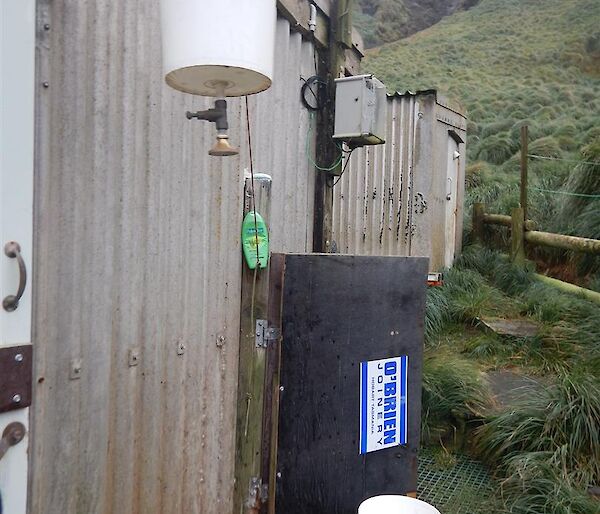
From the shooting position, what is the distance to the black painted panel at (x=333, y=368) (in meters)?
2.75

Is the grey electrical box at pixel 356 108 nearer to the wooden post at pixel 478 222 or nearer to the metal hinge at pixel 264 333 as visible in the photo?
the metal hinge at pixel 264 333

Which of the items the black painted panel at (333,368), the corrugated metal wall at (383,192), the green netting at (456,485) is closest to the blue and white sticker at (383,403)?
the black painted panel at (333,368)

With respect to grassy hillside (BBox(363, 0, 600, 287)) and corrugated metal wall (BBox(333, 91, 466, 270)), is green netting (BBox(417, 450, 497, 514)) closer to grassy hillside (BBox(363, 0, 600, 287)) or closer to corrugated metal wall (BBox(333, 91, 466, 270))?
corrugated metal wall (BBox(333, 91, 466, 270))

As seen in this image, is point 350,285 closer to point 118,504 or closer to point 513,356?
point 118,504

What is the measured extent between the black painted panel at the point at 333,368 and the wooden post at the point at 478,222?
21.3 feet

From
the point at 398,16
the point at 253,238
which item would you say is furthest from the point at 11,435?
the point at 398,16

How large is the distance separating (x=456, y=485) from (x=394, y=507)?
1.21 metres

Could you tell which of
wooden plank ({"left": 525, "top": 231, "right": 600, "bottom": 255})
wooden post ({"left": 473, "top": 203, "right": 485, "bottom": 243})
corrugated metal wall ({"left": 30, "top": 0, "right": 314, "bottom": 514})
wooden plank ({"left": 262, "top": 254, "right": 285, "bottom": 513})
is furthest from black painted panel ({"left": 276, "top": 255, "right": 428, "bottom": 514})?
wooden post ({"left": 473, "top": 203, "right": 485, "bottom": 243})

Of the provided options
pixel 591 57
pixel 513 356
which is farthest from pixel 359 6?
pixel 513 356

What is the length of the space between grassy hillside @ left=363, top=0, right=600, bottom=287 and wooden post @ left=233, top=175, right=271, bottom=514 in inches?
202

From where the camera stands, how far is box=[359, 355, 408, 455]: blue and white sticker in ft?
9.71

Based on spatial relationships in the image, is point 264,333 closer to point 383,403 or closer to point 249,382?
point 249,382

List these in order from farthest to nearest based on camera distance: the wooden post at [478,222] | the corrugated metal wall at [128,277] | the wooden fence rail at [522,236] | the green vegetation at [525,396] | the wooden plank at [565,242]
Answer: the wooden post at [478,222], the wooden fence rail at [522,236], the wooden plank at [565,242], the green vegetation at [525,396], the corrugated metal wall at [128,277]

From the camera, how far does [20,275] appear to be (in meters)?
1.55
